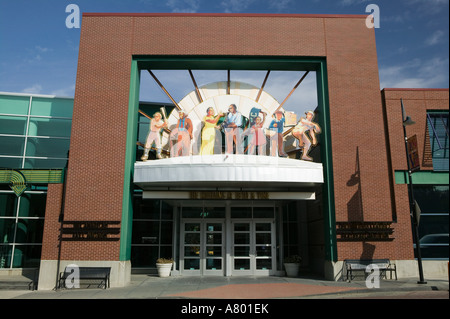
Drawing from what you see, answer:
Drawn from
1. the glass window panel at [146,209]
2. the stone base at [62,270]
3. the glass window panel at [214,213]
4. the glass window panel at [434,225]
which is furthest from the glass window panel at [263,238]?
the glass window panel at [434,225]

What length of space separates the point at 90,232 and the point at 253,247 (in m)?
7.71

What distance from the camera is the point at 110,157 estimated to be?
16.7m

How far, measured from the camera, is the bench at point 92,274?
15.2 metres

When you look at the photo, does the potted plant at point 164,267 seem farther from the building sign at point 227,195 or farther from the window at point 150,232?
the building sign at point 227,195

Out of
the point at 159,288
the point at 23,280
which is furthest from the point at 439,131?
the point at 23,280

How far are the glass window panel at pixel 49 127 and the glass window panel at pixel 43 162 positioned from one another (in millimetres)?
1448

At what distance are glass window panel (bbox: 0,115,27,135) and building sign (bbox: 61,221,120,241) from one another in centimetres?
803

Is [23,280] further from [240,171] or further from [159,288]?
[240,171]

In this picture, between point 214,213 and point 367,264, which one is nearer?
point 367,264

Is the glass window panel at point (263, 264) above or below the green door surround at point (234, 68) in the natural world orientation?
below

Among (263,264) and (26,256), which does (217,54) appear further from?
(26,256)

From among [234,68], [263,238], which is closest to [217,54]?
[234,68]

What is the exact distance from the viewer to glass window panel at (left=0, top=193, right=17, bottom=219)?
64.8 feet

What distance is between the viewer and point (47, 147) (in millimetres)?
20953
